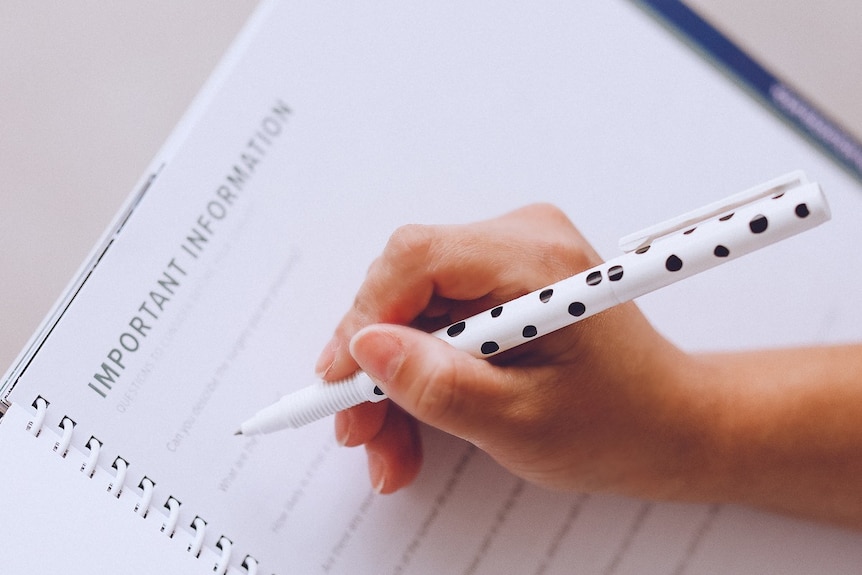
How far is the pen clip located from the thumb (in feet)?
0.39

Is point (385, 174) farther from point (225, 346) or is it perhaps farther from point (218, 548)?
point (218, 548)

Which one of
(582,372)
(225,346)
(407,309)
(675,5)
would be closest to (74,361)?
(225,346)

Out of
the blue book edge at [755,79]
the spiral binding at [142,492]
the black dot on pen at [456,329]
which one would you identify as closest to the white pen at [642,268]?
the black dot on pen at [456,329]

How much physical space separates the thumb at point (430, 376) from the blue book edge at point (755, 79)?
0.37 m

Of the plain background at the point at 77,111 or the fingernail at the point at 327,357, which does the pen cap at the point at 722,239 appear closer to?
the fingernail at the point at 327,357

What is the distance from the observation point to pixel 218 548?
0.54 m

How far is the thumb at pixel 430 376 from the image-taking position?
0.43 meters

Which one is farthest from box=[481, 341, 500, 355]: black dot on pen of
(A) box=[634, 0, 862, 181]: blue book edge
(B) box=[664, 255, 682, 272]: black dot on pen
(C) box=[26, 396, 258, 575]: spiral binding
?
(A) box=[634, 0, 862, 181]: blue book edge

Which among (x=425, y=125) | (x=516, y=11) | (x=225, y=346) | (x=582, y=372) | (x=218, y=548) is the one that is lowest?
(x=218, y=548)

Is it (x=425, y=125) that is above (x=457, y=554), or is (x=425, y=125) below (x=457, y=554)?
above

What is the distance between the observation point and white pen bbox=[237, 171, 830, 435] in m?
0.36

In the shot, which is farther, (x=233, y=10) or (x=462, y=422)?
(x=233, y=10)

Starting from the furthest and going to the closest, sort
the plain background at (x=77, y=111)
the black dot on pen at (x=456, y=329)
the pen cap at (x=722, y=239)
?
the plain background at (x=77, y=111) → the black dot on pen at (x=456, y=329) → the pen cap at (x=722, y=239)

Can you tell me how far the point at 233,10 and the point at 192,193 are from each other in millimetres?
167
